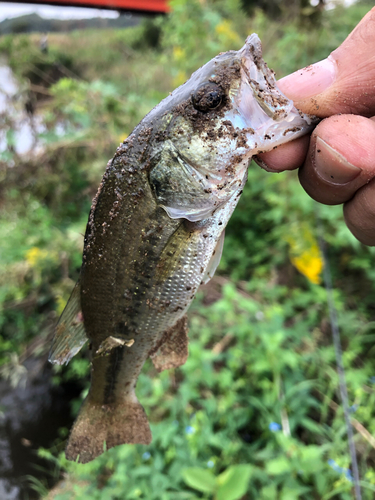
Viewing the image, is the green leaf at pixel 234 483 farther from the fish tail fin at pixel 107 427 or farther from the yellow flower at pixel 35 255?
the yellow flower at pixel 35 255

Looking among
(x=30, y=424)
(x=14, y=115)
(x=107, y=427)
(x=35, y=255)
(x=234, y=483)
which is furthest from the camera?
(x=14, y=115)

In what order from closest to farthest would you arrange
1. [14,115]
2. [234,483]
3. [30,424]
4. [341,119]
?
1. [341,119]
2. [234,483]
3. [30,424]
4. [14,115]

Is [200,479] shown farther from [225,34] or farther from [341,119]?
[225,34]

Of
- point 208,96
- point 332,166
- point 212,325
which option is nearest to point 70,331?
point 208,96

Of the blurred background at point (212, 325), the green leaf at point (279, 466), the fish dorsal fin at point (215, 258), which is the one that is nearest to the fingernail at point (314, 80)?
the fish dorsal fin at point (215, 258)

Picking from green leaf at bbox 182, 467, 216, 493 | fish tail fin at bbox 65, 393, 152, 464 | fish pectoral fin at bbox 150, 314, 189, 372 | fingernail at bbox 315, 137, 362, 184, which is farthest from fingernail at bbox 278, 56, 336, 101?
green leaf at bbox 182, 467, 216, 493

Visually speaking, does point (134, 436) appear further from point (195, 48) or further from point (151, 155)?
point (195, 48)
